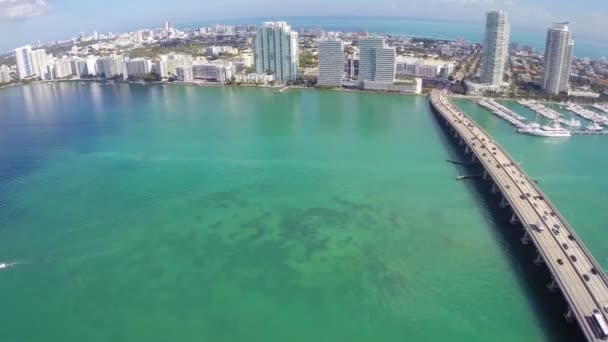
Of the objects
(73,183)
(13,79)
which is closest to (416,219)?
(73,183)

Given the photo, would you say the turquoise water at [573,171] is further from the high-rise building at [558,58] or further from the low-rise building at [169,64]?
the low-rise building at [169,64]

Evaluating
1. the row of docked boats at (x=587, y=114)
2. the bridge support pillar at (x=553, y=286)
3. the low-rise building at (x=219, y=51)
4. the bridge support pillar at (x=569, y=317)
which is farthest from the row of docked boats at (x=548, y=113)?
the low-rise building at (x=219, y=51)

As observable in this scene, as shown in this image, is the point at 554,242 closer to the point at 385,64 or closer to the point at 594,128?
the point at 594,128

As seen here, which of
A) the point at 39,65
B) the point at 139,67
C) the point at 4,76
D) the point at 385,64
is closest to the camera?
the point at 385,64

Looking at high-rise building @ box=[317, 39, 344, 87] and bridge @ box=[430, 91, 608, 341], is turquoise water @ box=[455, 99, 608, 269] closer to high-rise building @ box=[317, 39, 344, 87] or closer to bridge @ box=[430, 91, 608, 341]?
bridge @ box=[430, 91, 608, 341]

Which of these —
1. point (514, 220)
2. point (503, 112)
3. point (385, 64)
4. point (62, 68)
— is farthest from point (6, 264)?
point (62, 68)

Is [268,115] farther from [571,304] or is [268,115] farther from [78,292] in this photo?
[571,304]
